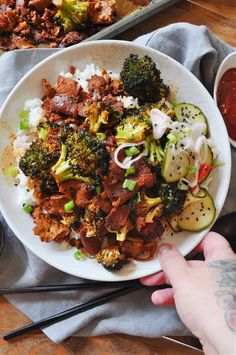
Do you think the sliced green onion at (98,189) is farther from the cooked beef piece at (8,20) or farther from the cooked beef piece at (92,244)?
the cooked beef piece at (8,20)

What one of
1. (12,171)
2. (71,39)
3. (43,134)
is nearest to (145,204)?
(43,134)

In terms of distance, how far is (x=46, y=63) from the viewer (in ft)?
11.9

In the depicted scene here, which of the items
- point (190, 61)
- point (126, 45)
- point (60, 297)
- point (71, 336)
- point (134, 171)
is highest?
point (126, 45)

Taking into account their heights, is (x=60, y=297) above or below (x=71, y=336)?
above

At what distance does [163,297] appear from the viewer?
11.2ft

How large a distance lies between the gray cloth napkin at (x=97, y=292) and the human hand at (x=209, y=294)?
0.65m

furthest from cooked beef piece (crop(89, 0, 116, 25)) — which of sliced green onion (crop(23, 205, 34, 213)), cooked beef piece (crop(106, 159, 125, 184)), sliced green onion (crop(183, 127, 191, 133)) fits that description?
sliced green onion (crop(23, 205, 34, 213))

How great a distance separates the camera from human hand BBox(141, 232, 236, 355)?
2570 mm

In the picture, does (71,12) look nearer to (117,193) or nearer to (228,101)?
(228,101)

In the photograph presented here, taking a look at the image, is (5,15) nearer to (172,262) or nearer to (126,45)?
(126,45)

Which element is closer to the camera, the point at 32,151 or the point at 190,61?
the point at 32,151

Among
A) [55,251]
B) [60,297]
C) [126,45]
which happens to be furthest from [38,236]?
[126,45]

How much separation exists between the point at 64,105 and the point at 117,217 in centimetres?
90

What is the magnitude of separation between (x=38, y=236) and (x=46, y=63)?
1.30 metres
